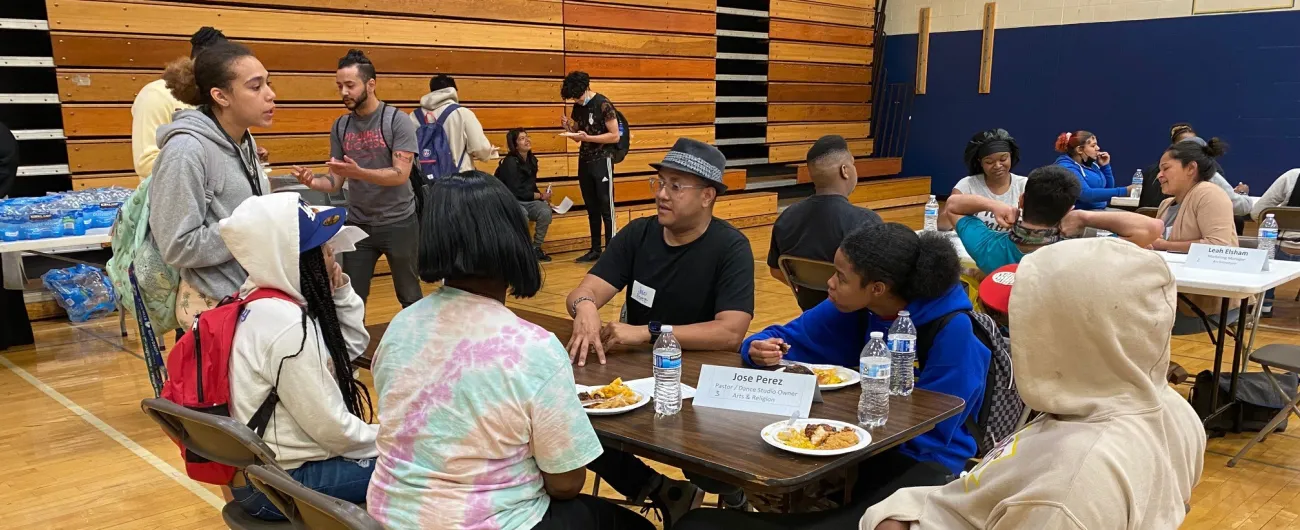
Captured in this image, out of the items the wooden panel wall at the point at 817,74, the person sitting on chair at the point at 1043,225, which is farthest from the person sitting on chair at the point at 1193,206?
the wooden panel wall at the point at 817,74

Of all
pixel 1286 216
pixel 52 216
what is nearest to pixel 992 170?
pixel 1286 216

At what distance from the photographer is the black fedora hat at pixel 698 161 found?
277cm

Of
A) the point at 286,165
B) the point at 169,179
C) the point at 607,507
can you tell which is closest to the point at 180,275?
the point at 169,179

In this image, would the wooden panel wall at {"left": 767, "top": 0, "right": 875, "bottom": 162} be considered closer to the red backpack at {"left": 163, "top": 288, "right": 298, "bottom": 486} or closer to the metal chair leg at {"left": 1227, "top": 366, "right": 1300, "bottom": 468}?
the metal chair leg at {"left": 1227, "top": 366, "right": 1300, "bottom": 468}

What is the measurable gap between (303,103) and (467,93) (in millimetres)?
1533

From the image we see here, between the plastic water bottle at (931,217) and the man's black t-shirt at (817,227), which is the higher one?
the man's black t-shirt at (817,227)

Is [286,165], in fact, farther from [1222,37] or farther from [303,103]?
[1222,37]

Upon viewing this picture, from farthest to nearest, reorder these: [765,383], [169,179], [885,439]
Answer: [169,179] < [765,383] < [885,439]

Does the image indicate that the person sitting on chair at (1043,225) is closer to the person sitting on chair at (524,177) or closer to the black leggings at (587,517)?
the black leggings at (587,517)

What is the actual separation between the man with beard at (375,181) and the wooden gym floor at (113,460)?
714mm

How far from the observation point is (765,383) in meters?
2.04

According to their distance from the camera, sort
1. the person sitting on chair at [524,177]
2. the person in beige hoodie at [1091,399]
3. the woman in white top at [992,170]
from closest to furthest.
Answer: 1. the person in beige hoodie at [1091,399]
2. the woman in white top at [992,170]
3. the person sitting on chair at [524,177]

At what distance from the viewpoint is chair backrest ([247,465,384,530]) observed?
1.41 meters

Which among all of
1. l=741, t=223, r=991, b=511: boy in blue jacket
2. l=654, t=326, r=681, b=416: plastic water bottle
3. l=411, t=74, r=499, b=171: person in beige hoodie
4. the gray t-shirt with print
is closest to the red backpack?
l=654, t=326, r=681, b=416: plastic water bottle
